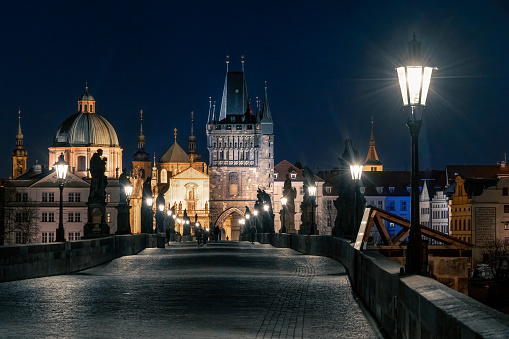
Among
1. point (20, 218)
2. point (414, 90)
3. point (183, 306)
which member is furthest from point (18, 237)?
point (414, 90)

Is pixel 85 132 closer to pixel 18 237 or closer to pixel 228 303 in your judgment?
pixel 18 237

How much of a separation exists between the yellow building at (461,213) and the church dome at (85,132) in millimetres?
86658

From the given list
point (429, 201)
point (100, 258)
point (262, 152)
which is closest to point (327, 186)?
point (262, 152)

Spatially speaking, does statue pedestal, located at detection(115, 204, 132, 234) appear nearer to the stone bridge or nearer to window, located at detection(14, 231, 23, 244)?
the stone bridge

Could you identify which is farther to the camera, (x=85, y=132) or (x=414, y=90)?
(x=85, y=132)

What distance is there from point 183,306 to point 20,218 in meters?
123

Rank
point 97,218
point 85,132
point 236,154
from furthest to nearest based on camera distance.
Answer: point 85,132, point 236,154, point 97,218

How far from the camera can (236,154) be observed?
17025 cm

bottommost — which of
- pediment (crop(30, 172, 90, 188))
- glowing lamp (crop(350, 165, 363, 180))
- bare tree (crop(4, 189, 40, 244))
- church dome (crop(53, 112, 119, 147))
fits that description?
bare tree (crop(4, 189, 40, 244))

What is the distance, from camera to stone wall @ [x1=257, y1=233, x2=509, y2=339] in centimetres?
555

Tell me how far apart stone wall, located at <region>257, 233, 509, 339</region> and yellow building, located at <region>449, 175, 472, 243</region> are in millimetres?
92673

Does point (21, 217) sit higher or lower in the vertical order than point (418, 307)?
lower

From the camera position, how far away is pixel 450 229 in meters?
119

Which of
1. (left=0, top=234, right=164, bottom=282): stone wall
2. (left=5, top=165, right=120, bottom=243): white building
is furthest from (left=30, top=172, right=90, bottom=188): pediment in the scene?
(left=0, top=234, right=164, bottom=282): stone wall
